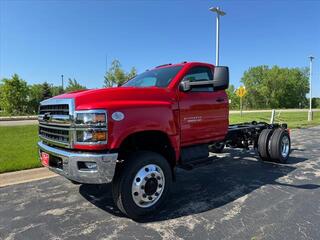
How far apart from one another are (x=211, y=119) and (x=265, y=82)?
94142 millimetres

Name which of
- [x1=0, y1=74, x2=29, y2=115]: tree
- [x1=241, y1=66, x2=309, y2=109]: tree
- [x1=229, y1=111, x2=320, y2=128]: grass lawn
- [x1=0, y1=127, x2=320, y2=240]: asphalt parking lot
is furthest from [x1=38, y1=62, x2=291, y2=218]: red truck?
[x1=241, y1=66, x2=309, y2=109]: tree

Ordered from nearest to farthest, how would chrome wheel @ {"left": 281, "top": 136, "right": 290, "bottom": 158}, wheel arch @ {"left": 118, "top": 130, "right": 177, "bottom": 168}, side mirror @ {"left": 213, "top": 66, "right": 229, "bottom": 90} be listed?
wheel arch @ {"left": 118, "top": 130, "right": 177, "bottom": 168}, side mirror @ {"left": 213, "top": 66, "right": 229, "bottom": 90}, chrome wheel @ {"left": 281, "top": 136, "right": 290, "bottom": 158}

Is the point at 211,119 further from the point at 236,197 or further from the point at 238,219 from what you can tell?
the point at 238,219

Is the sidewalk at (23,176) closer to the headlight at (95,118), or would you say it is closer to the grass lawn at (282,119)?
the headlight at (95,118)

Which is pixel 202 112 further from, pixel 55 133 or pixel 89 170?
pixel 55 133

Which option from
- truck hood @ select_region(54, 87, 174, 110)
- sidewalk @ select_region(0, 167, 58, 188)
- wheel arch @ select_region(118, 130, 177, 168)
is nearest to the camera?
truck hood @ select_region(54, 87, 174, 110)

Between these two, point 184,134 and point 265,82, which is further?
point 265,82

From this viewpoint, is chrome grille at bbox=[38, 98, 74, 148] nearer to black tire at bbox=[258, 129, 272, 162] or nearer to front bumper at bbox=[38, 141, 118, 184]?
front bumper at bbox=[38, 141, 118, 184]

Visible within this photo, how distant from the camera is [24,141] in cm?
1073

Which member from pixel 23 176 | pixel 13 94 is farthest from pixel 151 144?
pixel 13 94

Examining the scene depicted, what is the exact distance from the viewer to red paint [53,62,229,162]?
3.87m

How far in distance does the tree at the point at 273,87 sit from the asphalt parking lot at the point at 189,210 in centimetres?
8863

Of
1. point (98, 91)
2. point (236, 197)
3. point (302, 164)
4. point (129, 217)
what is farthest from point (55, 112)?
point (302, 164)

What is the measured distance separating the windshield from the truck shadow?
5.23 ft
